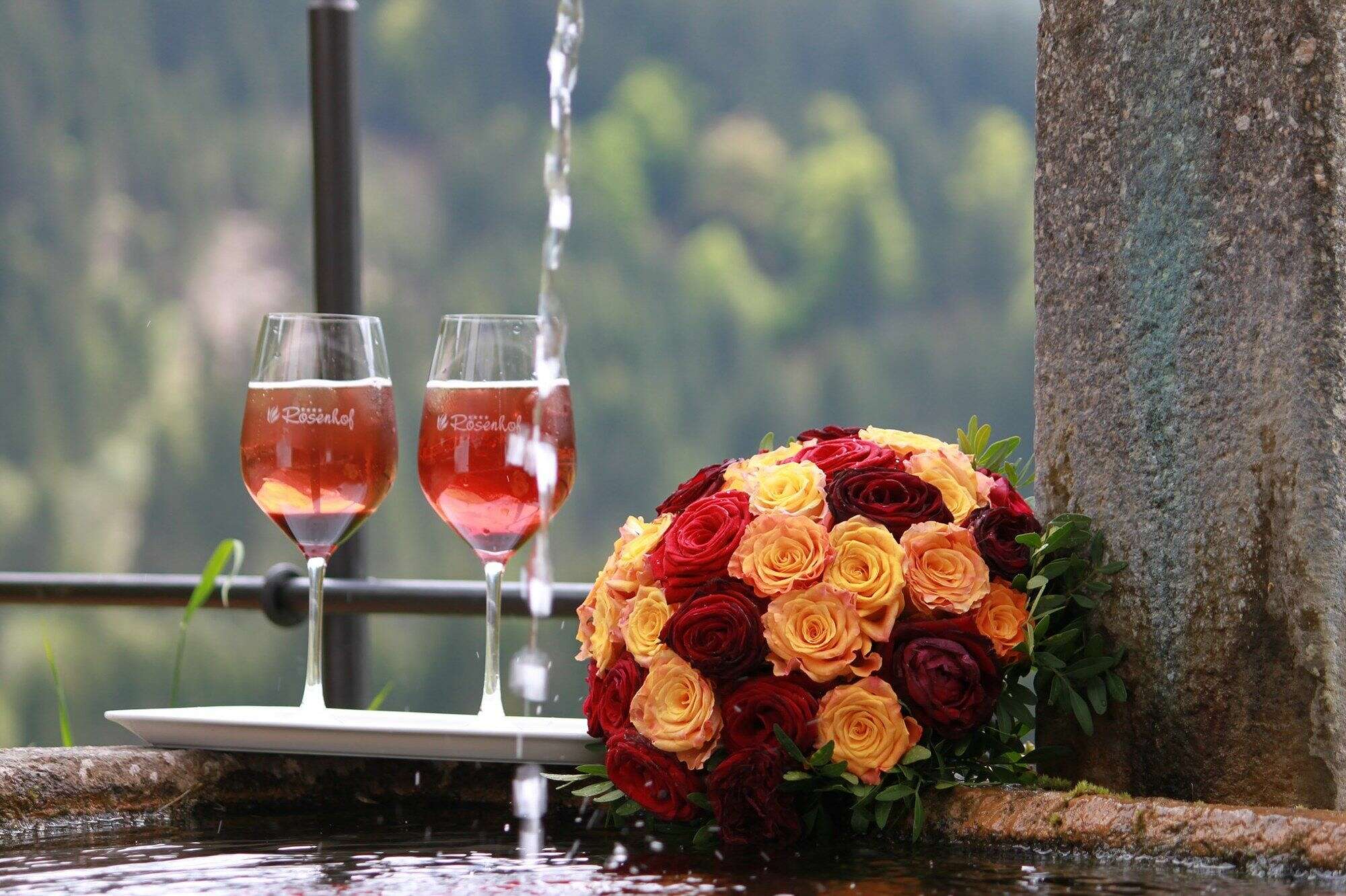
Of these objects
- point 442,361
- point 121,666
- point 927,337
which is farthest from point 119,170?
point 442,361

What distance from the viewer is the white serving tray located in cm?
107

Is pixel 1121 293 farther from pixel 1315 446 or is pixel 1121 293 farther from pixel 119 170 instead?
pixel 119 170

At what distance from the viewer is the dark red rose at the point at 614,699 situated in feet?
3.42

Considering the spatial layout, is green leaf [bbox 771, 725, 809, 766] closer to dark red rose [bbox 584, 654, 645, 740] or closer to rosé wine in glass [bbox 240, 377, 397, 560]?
dark red rose [bbox 584, 654, 645, 740]

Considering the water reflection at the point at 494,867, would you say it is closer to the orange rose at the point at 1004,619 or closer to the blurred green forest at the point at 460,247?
the orange rose at the point at 1004,619

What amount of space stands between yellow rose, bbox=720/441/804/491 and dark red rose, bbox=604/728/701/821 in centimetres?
22

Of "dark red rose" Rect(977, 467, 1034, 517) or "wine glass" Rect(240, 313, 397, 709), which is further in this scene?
"wine glass" Rect(240, 313, 397, 709)

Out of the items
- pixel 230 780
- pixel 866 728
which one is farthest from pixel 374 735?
pixel 866 728

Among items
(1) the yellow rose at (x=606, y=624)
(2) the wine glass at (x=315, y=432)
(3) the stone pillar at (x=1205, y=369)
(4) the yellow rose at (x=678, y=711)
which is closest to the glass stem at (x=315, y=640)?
(2) the wine glass at (x=315, y=432)

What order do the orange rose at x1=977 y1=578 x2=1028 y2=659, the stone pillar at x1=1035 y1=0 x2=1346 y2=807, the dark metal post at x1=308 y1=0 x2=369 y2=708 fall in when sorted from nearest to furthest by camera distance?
the stone pillar at x1=1035 y1=0 x2=1346 y2=807 → the orange rose at x1=977 y1=578 x2=1028 y2=659 → the dark metal post at x1=308 y1=0 x2=369 y2=708

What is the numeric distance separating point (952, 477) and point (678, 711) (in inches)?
10.6

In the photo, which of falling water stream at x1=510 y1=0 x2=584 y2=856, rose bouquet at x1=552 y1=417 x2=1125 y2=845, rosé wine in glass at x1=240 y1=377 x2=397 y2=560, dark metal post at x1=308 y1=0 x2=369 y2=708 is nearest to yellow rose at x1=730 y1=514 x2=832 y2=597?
rose bouquet at x1=552 y1=417 x2=1125 y2=845

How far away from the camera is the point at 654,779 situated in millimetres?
995

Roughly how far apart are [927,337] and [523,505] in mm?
11224
